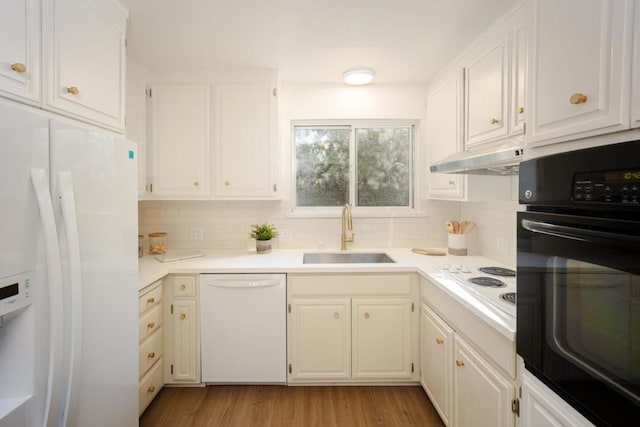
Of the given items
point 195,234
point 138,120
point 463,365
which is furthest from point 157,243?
point 463,365

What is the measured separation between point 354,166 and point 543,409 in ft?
7.40

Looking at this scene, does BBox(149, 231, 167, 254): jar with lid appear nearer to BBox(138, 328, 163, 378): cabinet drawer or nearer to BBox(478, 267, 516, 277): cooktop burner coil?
BBox(138, 328, 163, 378): cabinet drawer

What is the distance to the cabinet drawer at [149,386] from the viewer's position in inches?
73.6

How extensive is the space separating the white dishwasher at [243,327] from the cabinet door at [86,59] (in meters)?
1.19

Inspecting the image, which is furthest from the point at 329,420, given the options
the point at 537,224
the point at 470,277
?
the point at 537,224

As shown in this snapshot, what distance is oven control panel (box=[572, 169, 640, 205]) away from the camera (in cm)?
59

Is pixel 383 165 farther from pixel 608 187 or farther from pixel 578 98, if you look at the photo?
pixel 608 187

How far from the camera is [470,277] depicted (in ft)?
5.93

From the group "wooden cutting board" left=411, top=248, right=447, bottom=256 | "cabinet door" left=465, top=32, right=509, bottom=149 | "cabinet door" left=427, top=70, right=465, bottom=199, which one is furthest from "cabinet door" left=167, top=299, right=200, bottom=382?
"cabinet door" left=465, top=32, right=509, bottom=149

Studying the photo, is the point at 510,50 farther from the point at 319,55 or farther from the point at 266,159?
the point at 266,159

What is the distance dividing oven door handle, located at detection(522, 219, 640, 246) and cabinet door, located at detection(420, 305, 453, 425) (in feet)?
3.40

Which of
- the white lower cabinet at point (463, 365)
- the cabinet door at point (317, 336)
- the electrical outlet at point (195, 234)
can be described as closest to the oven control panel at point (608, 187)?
the white lower cabinet at point (463, 365)

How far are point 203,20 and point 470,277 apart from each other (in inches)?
84.5

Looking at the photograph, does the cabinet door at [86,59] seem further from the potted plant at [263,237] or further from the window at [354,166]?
the window at [354,166]
